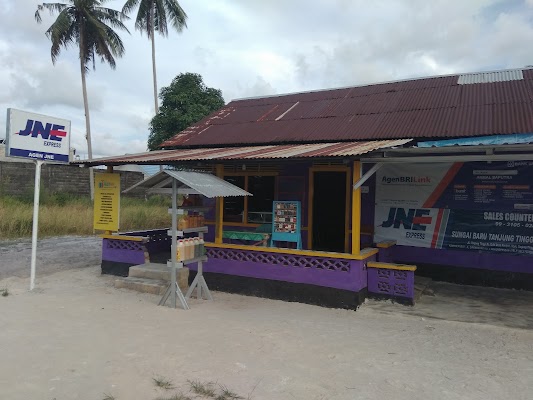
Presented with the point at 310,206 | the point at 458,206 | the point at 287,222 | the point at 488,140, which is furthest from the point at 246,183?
the point at 488,140

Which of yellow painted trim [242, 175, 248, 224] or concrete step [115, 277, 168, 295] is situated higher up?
yellow painted trim [242, 175, 248, 224]

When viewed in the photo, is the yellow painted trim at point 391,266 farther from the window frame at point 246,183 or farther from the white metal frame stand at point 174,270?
the window frame at point 246,183

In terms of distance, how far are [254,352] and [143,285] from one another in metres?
3.41

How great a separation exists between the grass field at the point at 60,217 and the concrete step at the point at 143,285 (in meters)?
9.26

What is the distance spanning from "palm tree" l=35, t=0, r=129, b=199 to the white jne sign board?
15.7m

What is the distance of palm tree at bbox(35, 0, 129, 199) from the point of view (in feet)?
74.0

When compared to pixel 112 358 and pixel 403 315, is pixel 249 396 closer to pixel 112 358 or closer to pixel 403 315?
pixel 112 358

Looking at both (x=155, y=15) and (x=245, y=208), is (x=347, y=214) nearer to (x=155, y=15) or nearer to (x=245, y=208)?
(x=245, y=208)

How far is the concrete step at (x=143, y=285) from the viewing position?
7.36 meters

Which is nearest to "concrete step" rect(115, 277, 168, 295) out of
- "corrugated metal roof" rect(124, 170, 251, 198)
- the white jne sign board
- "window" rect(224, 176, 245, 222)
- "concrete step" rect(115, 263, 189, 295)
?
"concrete step" rect(115, 263, 189, 295)

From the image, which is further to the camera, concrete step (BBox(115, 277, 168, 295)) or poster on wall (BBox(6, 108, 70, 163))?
concrete step (BBox(115, 277, 168, 295))

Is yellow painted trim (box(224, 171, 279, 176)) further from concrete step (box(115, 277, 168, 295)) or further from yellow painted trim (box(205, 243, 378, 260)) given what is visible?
concrete step (box(115, 277, 168, 295))

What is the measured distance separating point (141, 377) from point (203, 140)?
6.89 m

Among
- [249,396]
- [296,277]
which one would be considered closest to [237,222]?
[296,277]
